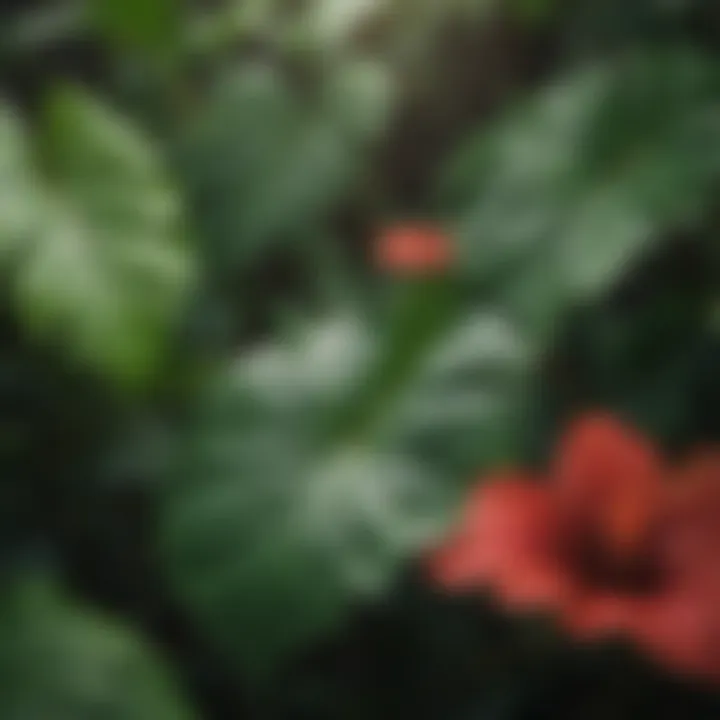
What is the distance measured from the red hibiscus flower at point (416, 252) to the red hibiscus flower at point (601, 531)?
0.51ft

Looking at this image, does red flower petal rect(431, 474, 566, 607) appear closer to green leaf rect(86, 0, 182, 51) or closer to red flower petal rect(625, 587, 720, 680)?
red flower petal rect(625, 587, 720, 680)

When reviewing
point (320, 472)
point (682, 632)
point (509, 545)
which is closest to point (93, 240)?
point (320, 472)

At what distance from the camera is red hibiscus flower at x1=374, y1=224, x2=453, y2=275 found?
95cm

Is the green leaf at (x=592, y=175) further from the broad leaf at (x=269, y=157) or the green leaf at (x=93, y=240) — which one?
the green leaf at (x=93, y=240)

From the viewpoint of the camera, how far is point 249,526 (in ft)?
2.80

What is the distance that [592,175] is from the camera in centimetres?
101

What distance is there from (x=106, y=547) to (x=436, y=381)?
0.30m

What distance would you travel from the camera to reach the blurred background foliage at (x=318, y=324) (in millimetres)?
859

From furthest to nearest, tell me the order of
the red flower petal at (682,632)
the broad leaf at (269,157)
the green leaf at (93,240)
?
the broad leaf at (269,157) < the green leaf at (93,240) < the red flower petal at (682,632)

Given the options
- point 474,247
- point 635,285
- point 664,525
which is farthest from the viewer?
point 635,285

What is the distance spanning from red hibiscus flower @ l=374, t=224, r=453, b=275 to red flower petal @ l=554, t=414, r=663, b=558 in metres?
0.16

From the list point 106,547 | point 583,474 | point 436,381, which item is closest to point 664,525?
point 583,474

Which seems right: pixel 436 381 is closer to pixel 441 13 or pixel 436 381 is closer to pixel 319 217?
pixel 319 217

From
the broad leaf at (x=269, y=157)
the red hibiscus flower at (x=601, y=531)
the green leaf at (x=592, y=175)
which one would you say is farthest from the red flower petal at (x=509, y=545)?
the broad leaf at (x=269, y=157)
